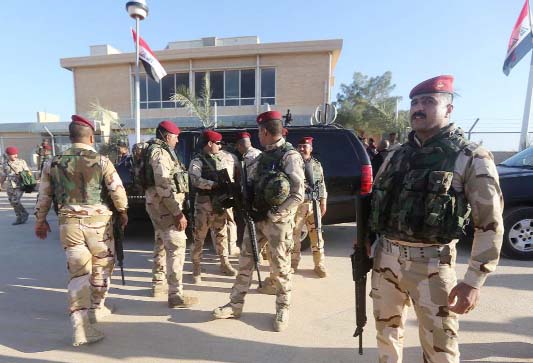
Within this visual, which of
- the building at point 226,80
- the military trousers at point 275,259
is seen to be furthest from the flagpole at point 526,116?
the military trousers at point 275,259

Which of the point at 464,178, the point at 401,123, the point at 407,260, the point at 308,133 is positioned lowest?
the point at 407,260

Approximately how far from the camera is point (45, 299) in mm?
3535

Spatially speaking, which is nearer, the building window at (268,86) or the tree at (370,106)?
the building window at (268,86)

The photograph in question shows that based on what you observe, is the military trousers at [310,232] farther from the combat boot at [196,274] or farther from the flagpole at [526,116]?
the flagpole at [526,116]

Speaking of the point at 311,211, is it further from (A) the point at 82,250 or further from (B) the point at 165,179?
(A) the point at 82,250

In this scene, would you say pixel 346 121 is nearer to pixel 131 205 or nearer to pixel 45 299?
A: pixel 131 205

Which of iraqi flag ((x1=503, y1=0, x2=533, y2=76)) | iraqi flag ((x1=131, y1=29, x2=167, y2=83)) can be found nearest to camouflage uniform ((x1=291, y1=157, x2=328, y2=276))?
iraqi flag ((x1=131, y1=29, x2=167, y2=83))

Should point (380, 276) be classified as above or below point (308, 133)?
below

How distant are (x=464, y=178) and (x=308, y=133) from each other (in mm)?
3417

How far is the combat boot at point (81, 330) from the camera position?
2.60m

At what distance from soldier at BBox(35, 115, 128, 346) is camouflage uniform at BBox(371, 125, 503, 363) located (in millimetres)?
2204

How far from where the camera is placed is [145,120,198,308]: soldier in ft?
10.2

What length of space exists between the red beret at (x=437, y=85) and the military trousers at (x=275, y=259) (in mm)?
1560

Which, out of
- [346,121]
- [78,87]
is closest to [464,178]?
[78,87]
